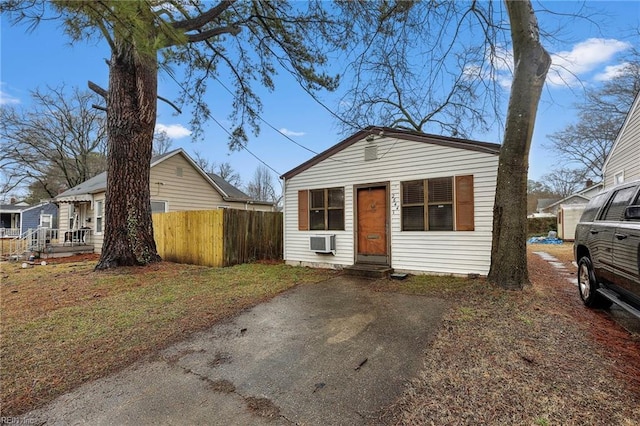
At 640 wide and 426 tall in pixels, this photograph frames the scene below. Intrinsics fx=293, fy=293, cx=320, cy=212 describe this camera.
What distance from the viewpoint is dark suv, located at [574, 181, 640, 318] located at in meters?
3.23

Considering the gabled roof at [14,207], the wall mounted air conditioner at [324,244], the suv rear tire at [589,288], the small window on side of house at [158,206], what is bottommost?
the suv rear tire at [589,288]

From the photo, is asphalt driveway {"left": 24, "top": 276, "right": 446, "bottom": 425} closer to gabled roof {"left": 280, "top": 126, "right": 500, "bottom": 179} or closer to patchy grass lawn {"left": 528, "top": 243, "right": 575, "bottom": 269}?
gabled roof {"left": 280, "top": 126, "right": 500, "bottom": 179}

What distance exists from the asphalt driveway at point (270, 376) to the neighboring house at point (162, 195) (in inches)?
442

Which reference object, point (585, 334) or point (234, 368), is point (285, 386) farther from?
point (585, 334)

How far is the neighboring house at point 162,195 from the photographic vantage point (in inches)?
526

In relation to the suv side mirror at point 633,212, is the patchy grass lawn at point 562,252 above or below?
below

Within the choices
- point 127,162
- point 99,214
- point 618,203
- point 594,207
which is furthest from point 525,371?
point 99,214

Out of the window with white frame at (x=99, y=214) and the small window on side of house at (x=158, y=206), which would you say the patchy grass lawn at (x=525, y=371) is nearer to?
the small window on side of house at (x=158, y=206)

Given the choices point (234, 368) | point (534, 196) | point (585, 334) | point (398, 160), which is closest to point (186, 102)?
point (398, 160)

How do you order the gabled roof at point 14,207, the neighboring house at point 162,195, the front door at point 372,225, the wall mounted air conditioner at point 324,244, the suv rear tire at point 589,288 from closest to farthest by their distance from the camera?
the suv rear tire at point 589,288, the front door at point 372,225, the wall mounted air conditioner at point 324,244, the neighboring house at point 162,195, the gabled roof at point 14,207

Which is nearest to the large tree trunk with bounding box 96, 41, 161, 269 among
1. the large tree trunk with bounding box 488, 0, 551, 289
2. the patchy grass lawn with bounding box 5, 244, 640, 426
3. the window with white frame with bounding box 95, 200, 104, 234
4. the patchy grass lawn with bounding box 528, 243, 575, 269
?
the patchy grass lawn with bounding box 5, 244, 640, 426

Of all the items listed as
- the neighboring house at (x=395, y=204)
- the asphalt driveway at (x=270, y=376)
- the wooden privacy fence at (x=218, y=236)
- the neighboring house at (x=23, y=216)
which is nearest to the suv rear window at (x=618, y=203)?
the neighboring house at (x=395, y=204)

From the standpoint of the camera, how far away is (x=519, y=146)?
16.8 feet

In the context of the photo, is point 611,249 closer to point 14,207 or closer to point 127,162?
point 127,162
